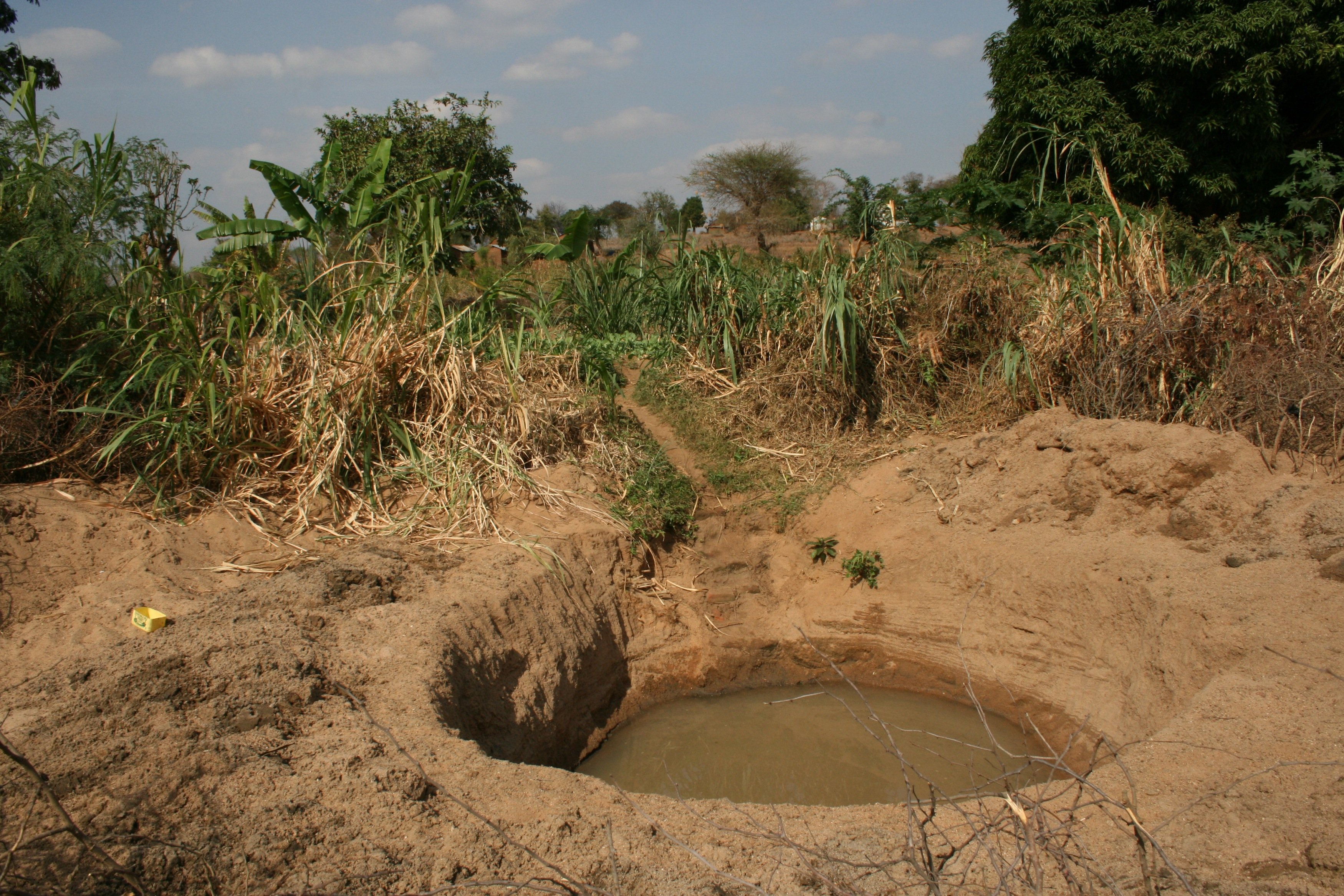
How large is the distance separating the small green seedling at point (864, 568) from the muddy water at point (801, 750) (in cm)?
74

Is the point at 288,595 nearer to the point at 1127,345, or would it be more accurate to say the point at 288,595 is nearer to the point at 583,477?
the point at 583,477

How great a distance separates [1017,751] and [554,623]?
100 inches

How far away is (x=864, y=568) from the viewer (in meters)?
5.34

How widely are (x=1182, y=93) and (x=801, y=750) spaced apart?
27.0 ft

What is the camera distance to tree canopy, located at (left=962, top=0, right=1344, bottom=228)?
8.02 metres

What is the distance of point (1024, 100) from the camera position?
9008 millimetres

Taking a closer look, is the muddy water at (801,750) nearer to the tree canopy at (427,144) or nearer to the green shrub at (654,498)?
the green shrub at (654,498)

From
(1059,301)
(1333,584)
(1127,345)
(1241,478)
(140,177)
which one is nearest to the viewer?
(1333,584)

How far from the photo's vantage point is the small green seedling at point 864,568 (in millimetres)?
5328

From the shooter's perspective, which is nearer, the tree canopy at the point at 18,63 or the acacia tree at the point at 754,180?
the tree canopy at the point at 18,63

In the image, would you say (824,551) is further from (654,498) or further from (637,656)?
(637,656)

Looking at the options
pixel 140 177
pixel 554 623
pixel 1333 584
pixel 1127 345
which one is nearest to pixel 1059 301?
pixel 1127 345

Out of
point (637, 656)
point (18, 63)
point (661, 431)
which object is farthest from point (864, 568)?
point (18, 63)

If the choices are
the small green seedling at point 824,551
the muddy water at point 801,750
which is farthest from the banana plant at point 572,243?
the muddy water at point 801,750
